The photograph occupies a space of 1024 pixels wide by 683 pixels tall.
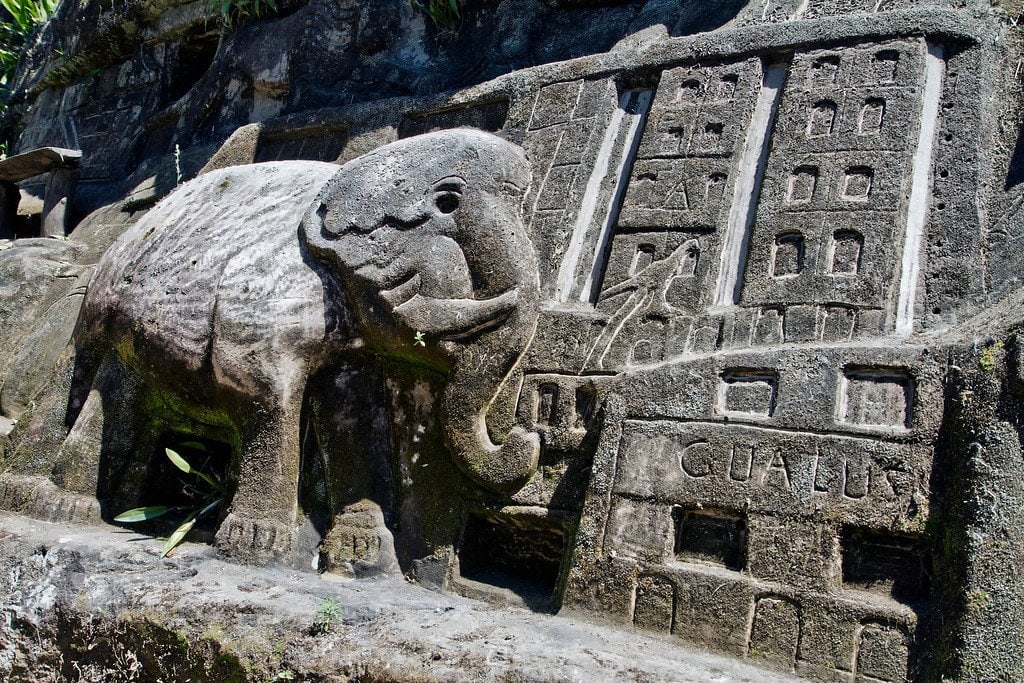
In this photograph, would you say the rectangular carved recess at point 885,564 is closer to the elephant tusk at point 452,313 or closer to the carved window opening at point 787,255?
the carved window opening at point 787,255

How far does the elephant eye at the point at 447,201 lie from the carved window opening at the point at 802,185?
1232 mm

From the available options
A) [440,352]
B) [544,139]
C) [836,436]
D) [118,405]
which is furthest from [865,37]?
[118,405]

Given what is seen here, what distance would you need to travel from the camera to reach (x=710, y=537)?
318 cm

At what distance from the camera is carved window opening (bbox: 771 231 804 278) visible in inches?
141

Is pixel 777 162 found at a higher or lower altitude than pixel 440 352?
higher

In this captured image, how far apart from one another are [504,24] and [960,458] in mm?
→ 3607

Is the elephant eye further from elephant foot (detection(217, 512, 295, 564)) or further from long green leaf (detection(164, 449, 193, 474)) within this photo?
long green leaf (detection(164, 449, 193, 474))

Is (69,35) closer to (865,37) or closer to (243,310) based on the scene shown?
(243,310)

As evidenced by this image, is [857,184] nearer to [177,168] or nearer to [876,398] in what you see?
[876,398]

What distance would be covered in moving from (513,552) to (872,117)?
208 centimetres

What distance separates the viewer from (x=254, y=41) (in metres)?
6.47

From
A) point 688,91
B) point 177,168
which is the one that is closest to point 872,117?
point 688,91

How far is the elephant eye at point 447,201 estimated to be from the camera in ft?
12.8

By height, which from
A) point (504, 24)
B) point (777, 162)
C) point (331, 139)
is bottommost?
point (777, 162)
